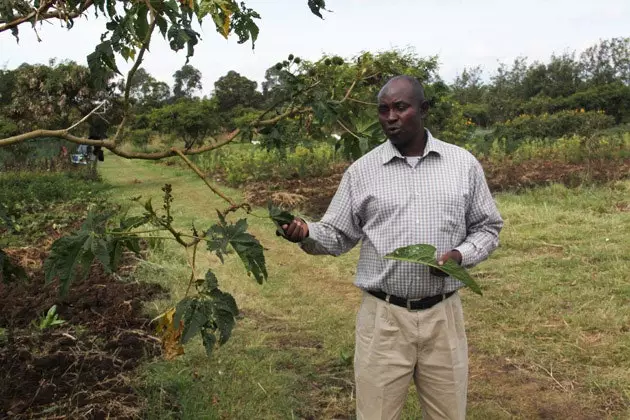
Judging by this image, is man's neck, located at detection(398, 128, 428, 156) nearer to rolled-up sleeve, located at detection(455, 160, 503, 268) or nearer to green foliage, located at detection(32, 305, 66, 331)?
rolled-up sleeve, located at detection(455, 160, 503, 268)

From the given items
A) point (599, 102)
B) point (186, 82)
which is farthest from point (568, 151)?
point (186, 82)

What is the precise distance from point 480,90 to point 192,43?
3165 cm

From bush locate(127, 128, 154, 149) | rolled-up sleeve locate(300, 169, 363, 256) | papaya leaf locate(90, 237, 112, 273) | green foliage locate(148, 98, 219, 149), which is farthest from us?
bush locate(127, 128, 154, 149)

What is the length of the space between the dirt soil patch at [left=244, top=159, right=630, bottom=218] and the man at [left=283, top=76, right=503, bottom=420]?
5520 mm

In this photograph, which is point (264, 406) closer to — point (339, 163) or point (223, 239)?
point (223, 239)

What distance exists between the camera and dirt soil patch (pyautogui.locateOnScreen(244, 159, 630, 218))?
855cm

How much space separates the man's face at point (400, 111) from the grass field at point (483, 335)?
147 centimetres

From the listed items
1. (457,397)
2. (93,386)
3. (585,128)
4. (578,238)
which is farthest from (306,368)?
(585,128)

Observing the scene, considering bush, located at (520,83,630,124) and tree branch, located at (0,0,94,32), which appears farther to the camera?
bush, located at (520,83,630,124)

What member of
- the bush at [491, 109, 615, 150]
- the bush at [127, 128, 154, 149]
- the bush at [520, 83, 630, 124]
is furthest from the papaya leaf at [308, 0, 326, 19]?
the bush at [520, 83, 630, 124]

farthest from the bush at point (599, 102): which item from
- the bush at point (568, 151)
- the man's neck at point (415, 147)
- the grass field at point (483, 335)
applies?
the man's neck at point (415, 147)

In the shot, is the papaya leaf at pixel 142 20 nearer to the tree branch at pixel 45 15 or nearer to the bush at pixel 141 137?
the tree branch at pixel 45 15

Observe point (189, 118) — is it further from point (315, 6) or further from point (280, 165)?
point (315, 6)

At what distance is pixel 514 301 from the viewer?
4207 millimetres
